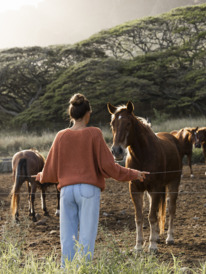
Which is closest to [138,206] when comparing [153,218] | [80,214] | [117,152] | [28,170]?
[153,218]

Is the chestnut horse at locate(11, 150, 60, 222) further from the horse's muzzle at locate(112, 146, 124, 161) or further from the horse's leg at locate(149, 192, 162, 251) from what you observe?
the horse's muzzle at locate(112, 146, 124, 161)

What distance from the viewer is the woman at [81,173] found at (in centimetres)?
329

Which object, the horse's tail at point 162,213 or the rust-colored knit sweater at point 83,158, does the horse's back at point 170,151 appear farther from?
the rust-colored knit sweater at point 83,158

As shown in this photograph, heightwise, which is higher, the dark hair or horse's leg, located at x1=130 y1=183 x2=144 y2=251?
the dark hair

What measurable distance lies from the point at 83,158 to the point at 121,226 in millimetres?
3566

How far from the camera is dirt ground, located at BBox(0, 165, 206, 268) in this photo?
4.86 m

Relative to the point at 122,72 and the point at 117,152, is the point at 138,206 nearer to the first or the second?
the point at 117,152

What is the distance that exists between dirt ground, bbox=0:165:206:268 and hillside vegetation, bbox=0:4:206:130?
44.9 ft

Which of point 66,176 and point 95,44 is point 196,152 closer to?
point 66,176

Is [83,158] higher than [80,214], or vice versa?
[83,158]

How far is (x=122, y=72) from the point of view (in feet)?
84.9

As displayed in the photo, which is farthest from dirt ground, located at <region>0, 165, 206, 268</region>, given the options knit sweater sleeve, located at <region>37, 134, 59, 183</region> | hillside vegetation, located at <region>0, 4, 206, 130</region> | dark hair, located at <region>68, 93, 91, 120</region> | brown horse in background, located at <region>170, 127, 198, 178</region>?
hillside vegetation, located at <region>0, 4, 206, 130</region>

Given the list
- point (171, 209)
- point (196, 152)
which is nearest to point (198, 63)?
point (196, 152)

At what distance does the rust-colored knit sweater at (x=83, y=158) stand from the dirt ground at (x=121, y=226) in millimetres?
525
